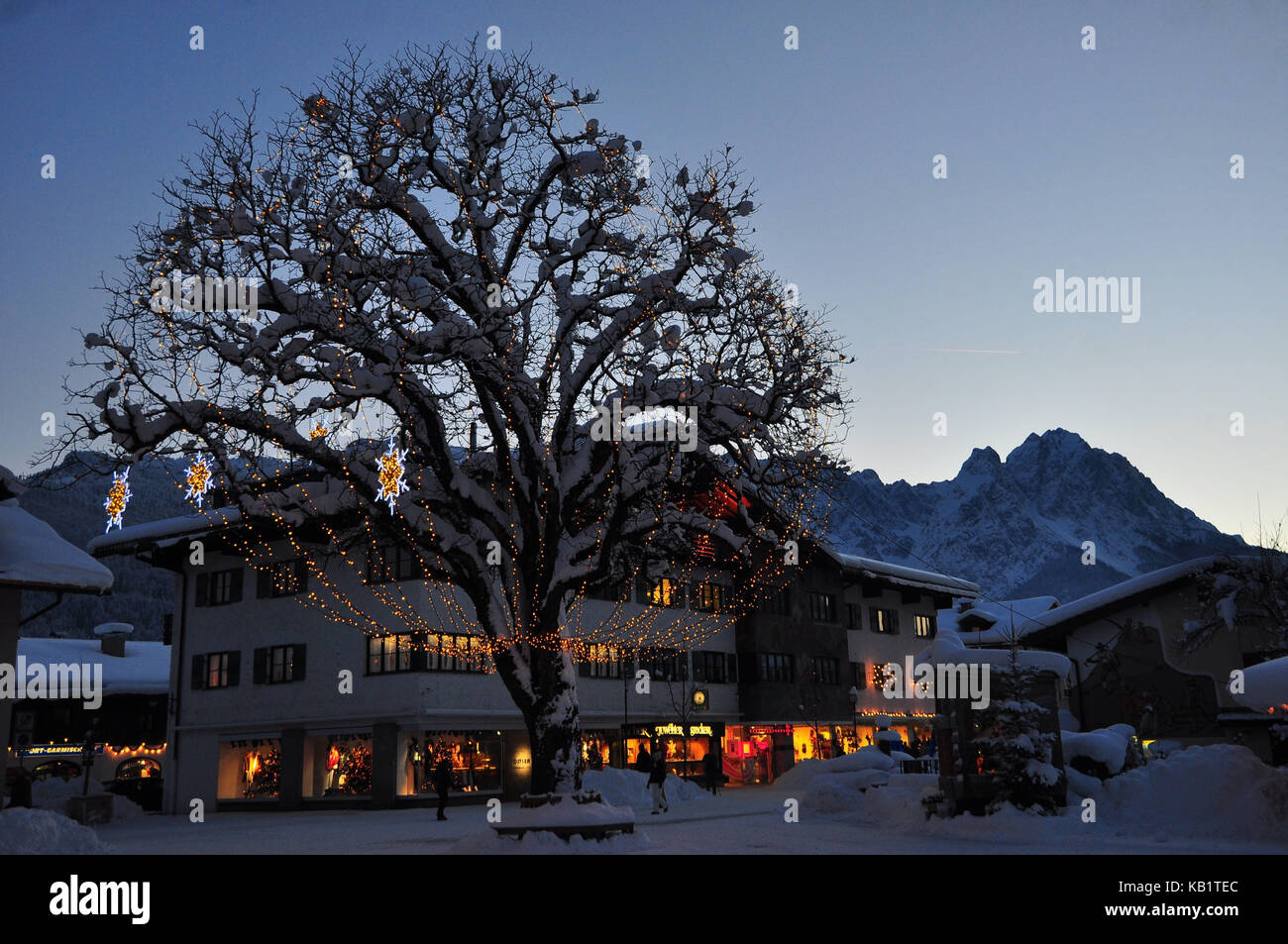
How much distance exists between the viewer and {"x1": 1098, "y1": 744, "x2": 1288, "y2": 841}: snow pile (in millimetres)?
20516

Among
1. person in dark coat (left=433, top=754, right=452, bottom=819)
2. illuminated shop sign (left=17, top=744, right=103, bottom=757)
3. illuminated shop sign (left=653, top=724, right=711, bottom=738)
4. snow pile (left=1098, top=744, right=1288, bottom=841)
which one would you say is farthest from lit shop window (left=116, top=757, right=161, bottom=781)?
snow pile (left=1098, top=744, right=1288, bottom=841)

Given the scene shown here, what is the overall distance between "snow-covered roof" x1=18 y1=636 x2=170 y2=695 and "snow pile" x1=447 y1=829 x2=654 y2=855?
42.3 m

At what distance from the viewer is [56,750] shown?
2295 inches

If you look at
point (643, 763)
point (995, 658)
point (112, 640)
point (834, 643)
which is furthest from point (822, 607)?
point (112, 640)

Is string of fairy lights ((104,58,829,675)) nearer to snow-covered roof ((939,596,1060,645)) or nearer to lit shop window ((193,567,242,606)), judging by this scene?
lit shop window ((193,567,242,606))

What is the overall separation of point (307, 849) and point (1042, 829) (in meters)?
13.7

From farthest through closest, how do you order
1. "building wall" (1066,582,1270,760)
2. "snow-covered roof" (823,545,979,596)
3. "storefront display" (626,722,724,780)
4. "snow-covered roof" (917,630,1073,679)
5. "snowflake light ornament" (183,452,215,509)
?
"snow-covered roof" (823,545,979,596), "storefront display" (626,722,724,780), "building wall" (1066,582,1270,760), "snow-covered roof" (917,630,1073,679), "snowflake light ornament" (183,452,215,509)

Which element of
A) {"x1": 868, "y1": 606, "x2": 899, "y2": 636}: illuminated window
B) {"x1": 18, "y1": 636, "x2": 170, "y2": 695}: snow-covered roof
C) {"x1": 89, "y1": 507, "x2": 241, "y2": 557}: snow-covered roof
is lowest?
{"x1": 18, "y1": 636, "x2": 170, "y2": 695}: snow-covered roof

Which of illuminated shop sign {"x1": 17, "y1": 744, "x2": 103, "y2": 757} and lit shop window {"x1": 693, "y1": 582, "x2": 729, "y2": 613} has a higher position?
lit shop window {"x1": 693, "y1": 582, "x2": 729, "y2": 613}

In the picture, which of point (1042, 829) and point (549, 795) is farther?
point (1042, 829)

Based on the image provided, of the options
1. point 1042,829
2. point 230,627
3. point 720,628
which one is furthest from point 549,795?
point 720,628

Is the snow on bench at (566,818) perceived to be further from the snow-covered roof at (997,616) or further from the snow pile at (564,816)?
the snow-covered roof at (997,616)
